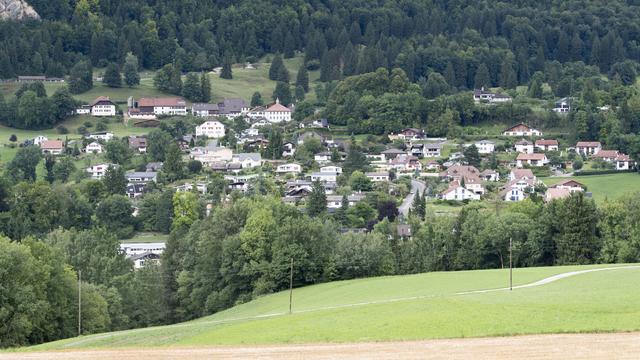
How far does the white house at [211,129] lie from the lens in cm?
10081

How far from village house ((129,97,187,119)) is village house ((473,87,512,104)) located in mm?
26004

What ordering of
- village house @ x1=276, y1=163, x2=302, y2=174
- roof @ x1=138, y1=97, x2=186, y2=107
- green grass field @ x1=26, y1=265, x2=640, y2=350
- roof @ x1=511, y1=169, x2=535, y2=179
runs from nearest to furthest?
green grass field @ x1=26, y1=265, x2=640, y2=350, roof @ x1=511, y1=169, x2=535, y2=179, village house @ x1=276, y1=163, x2=302, y2=174, roof @ x1=138, y1=97, x2=186, y2=107

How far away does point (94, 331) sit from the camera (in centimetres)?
4297

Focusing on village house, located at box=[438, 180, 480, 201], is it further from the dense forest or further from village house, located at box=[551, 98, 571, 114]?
the dense forest

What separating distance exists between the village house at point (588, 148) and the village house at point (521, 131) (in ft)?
16.2

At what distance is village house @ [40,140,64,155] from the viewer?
9162 cm

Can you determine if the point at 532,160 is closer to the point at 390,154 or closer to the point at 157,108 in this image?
the point at 390,154

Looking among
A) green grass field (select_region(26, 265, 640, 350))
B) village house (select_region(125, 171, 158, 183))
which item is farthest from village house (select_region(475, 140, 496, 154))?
green grass field (select_region(26, 265, 640, 350))

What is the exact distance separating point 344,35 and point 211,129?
1369 inches

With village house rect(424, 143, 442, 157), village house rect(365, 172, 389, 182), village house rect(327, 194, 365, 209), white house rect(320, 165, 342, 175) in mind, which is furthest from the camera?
village house rect(424, 143, 442, 157)

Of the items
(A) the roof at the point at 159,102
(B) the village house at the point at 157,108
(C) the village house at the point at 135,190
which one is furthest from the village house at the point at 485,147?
(A) the roof at the point at 159,102

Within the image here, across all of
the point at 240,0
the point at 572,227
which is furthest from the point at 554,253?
the point at 240,0

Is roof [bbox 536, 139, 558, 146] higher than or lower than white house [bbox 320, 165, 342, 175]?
higher

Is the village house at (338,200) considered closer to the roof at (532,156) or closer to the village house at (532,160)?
the village house at (532,160)
